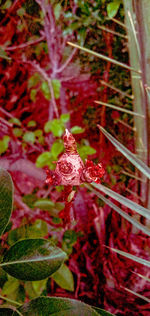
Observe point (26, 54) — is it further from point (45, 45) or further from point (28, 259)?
point (28, 259)

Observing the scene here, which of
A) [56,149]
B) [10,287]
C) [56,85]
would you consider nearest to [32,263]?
[10,287]

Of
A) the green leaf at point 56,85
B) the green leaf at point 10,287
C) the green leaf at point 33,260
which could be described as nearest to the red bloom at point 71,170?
the green leaf at point 33,260

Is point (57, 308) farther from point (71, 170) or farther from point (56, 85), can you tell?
point (56, 85)

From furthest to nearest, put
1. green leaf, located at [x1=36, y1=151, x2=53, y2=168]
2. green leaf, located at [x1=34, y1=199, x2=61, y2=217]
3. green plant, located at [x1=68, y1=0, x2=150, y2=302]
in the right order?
green leaf, located at [x1=36, y1=151, x2=53, y2=168] → green leaf, located at [x1=34, y1=199, x2=61, y2=217] → green plant, located at [x1=68, y1=0, x2=150, y2=302]

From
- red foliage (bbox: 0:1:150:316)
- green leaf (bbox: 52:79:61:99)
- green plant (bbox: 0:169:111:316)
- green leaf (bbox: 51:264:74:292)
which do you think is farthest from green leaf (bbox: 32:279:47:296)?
green leaf (bbox: 52:79:61:99)

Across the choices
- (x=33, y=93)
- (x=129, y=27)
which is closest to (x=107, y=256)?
(x=129, y=27)

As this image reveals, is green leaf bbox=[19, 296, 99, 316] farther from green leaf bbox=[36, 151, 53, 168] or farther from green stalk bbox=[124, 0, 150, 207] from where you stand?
green leaf bbox=[36, 151, 53, 168]

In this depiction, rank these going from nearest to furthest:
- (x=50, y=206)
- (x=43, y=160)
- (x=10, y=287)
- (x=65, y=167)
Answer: (x=65, y=167), (x=10, y=287), (x=50, y=206), (x=43, y=160)
